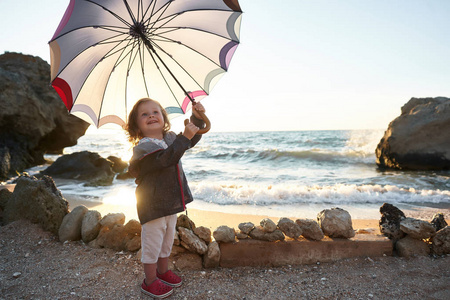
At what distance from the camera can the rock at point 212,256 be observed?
9.66 feet

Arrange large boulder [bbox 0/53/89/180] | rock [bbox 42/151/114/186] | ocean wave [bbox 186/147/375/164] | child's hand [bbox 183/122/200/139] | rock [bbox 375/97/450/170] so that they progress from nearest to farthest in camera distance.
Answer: child's hand [bbox 183/122/200/139] → rock [bbox 42/151/114/186] → large boulder [bbox 0/53/89/180] → rock [bbox 375/97/450/170] → ocean wave [bbox 186/147/375/164]

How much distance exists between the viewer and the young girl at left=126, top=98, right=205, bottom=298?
2.30 meters

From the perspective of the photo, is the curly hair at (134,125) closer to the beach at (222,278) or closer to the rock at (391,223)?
the beach at (222,278)

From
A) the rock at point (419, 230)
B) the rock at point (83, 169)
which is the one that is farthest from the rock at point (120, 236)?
the rock at point (83, 169)

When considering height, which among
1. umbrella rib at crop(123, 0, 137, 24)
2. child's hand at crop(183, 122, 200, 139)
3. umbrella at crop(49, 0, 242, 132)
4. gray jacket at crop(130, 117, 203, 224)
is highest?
umbrella rib at crop(123, 0, 137, 24)

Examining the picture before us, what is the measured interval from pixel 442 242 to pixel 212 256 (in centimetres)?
262

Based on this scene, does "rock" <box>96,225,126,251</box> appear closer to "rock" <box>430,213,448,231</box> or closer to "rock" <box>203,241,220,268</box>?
"rock" <box>203,241,220,268</box>

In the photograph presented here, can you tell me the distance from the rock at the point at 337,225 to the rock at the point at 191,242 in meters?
1.44

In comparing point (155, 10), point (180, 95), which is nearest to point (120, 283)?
point (180, 95)

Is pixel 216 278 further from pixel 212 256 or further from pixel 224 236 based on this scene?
pixel 224 236

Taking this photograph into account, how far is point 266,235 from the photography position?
3051mm

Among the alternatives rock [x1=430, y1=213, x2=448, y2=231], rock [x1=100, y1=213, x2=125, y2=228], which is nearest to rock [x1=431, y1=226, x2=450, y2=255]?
rock [x1=430, y1=213, x2=448, y2=231]

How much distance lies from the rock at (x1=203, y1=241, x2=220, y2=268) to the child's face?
1.35m

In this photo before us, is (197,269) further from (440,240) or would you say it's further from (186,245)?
(440,240)
